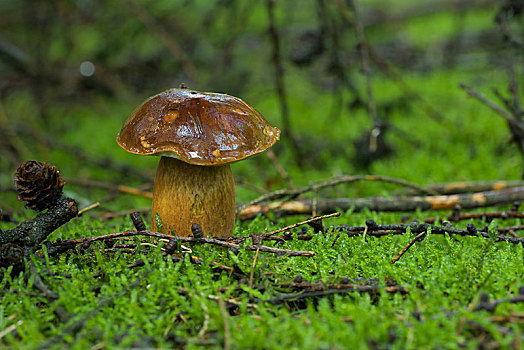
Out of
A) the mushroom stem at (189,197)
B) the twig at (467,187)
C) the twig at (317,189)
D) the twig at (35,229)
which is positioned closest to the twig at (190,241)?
the twig at (35,229)

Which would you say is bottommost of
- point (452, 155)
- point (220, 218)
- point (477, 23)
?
point (452, 155)

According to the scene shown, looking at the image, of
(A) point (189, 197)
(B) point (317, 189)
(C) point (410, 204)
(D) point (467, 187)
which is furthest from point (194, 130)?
(D) point (467, 187)

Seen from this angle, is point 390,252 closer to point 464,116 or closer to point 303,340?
point 303,340

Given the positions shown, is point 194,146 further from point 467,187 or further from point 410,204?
point 467,187

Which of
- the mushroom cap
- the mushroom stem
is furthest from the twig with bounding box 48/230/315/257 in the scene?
the mushroom cap

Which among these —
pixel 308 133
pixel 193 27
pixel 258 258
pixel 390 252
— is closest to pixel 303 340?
pixel 258 258

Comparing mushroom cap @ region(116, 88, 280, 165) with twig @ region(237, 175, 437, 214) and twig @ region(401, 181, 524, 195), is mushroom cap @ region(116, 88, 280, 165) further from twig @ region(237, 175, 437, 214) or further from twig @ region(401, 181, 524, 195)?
twig @ region(401, 181, 524, 195)

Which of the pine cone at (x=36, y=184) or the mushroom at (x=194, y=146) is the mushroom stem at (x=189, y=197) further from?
the pine cone at (x=36, y=184)
